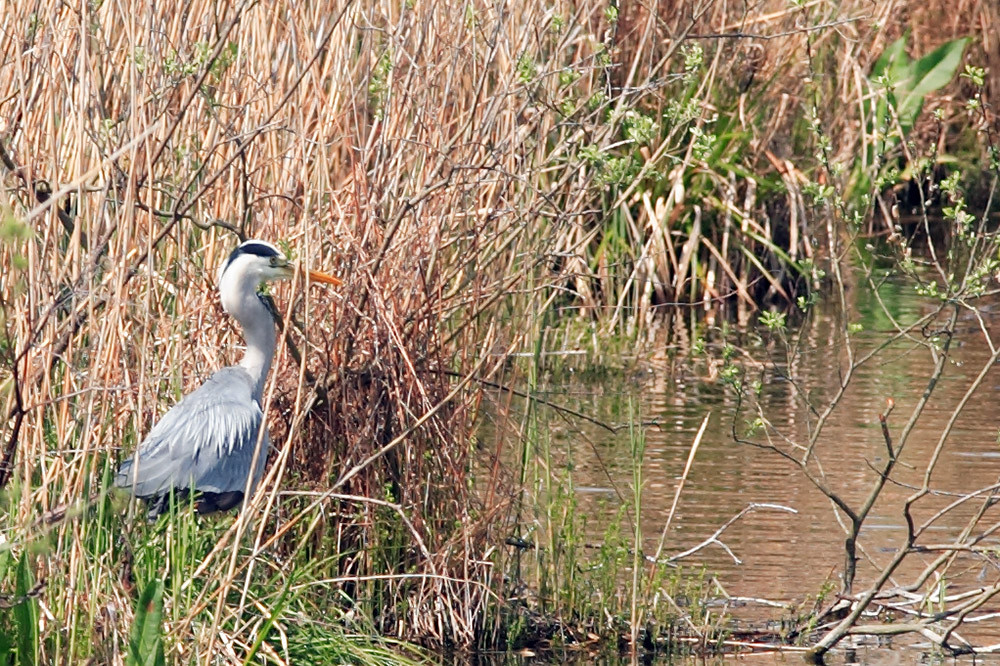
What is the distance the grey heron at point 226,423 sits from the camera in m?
4.32

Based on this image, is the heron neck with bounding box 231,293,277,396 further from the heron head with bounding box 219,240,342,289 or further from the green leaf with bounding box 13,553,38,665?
the green leaf with bounding box 13,553,38,665

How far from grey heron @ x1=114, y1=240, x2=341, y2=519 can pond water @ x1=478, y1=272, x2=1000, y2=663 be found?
0.80m

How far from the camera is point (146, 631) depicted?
12.1 feet

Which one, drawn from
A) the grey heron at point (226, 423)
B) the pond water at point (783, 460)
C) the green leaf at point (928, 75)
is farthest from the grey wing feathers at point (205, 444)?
the green leaf at point (928, 75)

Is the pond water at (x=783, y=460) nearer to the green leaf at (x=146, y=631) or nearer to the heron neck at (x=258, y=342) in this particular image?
the heron neck at (x=258, y=342)

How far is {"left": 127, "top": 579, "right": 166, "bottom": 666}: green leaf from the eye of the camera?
3.68 meters

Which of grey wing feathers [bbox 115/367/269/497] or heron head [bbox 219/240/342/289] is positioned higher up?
heron head [bbox 219/240/342/289]

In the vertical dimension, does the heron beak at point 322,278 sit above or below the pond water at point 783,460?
above

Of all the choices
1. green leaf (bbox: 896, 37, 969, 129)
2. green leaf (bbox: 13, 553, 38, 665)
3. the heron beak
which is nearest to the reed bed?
the heron beak

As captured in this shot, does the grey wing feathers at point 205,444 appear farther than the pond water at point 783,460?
No

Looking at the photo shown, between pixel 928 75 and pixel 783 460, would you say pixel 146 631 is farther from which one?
pixel 928 75

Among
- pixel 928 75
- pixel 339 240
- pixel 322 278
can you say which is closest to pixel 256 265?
pixel 322 278

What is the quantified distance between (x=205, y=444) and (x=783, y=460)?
3347 millimetres

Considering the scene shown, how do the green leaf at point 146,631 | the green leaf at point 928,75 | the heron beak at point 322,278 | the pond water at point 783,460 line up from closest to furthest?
1. the green leaf at point 146,631
2. the heron beak at point 322,278
3. the pond water at point 783,460
4. the green leaf at point 928,75
